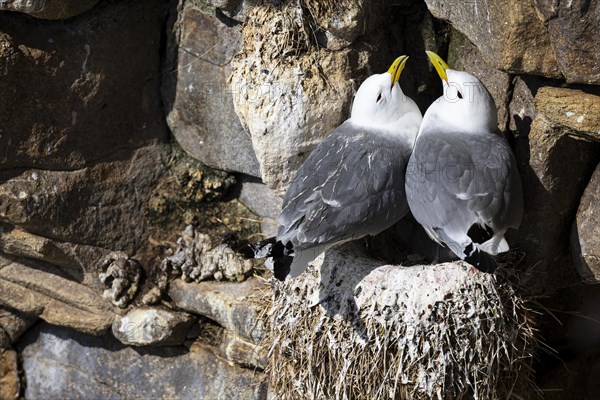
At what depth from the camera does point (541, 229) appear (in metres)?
3.08

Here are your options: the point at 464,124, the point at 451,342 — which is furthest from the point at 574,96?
the point at 451,342

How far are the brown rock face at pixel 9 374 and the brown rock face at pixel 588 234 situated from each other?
247cm

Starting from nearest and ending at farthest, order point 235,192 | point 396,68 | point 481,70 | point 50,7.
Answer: point 396,68
point 481,70
point 50,7
point 235,192

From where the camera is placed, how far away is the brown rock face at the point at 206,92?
11.0 feet

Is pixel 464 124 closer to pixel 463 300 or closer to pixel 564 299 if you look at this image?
Result: pixel 463 300

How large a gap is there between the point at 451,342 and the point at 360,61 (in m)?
1.02

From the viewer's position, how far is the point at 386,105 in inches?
116

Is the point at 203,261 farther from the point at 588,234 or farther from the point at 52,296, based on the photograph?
the point at 588,234

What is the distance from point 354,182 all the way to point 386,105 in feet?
0.99

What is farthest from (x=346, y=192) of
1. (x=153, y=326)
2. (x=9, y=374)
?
(x=9, y=374)

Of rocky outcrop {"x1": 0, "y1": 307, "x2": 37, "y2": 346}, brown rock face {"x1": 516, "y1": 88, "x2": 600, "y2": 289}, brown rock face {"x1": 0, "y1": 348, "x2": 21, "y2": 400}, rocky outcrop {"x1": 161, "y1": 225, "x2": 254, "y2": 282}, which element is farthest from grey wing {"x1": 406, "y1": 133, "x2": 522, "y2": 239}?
brown rock face {"x1": 0, "y1": 348, "x2": 21, "y2": 400}

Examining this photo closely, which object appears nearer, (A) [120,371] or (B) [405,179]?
(B) [405,179]

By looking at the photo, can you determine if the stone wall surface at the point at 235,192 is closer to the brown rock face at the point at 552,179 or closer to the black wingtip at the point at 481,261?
the brown rock face at the point at 552,179

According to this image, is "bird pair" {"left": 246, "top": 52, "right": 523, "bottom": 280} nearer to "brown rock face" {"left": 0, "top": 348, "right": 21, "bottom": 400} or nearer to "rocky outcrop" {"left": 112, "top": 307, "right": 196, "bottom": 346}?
"rocky outcrop" {"left": 112, "top": 307, "right": 196, "bottom": 346}
